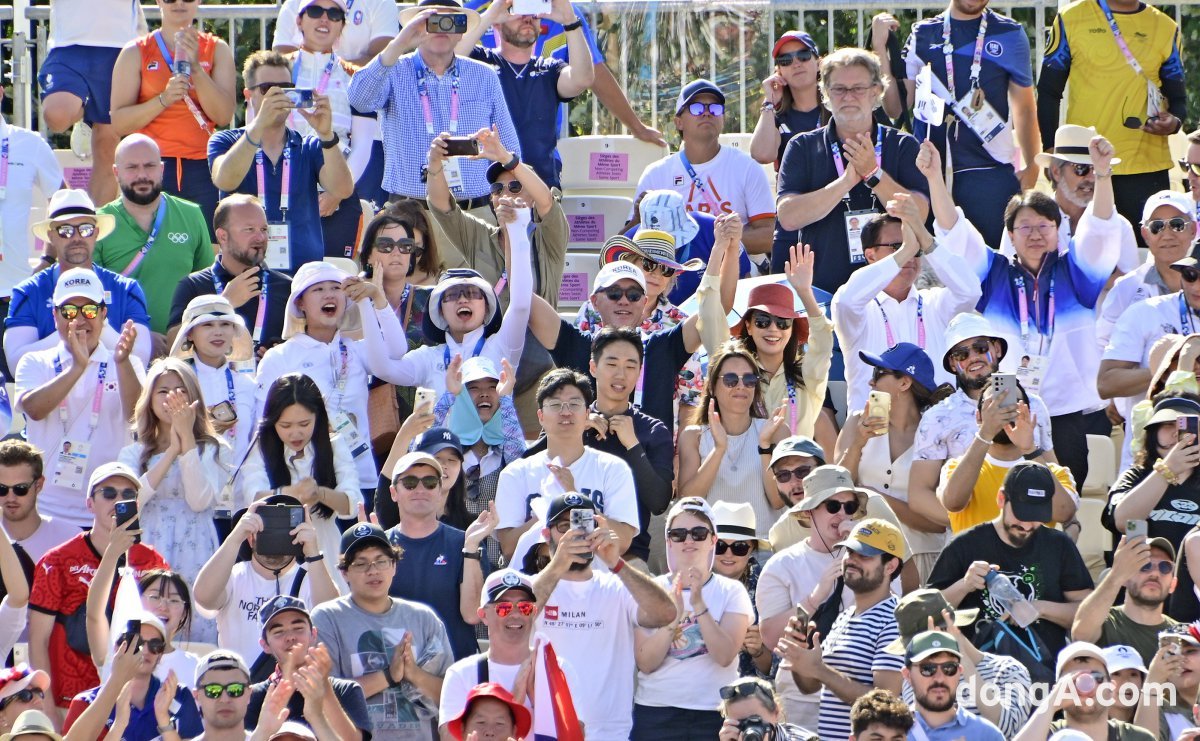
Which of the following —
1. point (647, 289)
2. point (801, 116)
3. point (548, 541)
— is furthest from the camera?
point (801, 116)

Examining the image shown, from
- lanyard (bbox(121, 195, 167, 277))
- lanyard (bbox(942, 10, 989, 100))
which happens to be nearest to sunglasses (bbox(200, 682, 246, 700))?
lanyard (bbox(121, 195, 167, 277))

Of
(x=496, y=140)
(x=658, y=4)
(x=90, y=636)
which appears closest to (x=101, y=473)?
(x=90, y=636)

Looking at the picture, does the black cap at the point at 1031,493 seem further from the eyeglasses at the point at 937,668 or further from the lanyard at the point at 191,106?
the lanyard at the point at 191,106

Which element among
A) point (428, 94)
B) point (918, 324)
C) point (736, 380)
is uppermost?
point (428, 94)

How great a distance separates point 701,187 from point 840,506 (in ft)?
11.1

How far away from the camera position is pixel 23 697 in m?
9.48

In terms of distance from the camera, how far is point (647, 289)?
11.8 m

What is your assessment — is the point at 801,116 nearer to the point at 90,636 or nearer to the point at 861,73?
the point at 861,73

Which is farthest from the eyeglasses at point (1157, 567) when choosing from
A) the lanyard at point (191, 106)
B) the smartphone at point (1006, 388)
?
the lanyard at point (191, 106)

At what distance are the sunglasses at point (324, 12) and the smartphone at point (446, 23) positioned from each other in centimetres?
62

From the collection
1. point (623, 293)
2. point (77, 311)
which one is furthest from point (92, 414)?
point (623, 293)

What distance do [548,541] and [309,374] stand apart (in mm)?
1869

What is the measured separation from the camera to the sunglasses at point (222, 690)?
9109mm

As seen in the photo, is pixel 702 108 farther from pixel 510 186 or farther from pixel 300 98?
pixel 300 98
